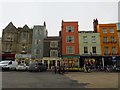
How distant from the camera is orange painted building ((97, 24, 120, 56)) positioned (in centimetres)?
4222

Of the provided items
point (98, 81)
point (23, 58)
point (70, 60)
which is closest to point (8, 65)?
point (23, 58)

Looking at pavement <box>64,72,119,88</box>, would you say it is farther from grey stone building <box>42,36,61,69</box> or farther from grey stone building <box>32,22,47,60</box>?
grey stone building <box>32,22,47,60</box>

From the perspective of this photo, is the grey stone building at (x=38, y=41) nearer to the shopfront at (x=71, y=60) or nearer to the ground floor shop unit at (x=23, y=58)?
the ground floor shop unit at (x=23, y=58)

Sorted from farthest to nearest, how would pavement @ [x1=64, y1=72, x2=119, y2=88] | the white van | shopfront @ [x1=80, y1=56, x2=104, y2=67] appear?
1. shopfront @ [x1=80, y1=56, x2=104, y2=67]
2. the white van
3. pavement @ [x1=64, y1=72, x2=119, y2=88]

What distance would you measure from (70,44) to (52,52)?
4881mm

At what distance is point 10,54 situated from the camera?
145 feet

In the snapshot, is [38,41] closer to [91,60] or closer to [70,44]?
[70,44]

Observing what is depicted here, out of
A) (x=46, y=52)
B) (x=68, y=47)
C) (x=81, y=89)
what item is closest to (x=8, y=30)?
(x=46, y=52)

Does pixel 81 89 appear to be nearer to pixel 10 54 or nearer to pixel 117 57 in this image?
pixel 117 57

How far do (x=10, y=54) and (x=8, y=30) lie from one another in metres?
6.77

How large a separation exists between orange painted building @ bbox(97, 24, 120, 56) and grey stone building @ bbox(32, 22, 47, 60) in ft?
48.6

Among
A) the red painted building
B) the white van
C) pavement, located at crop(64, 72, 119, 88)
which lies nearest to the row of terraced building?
the red painted building

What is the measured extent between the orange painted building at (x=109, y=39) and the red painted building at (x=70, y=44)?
6241 millimetres

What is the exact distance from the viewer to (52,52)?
4341cm
